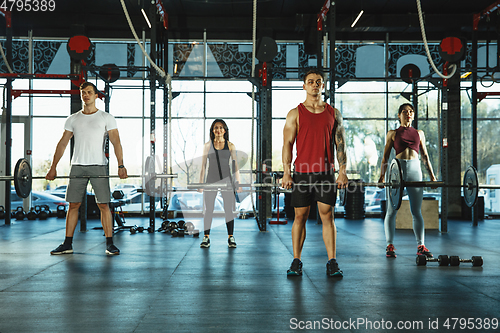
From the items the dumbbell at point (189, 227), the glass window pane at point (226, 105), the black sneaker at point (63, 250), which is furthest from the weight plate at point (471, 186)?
the glass window pane at point (226, 105)

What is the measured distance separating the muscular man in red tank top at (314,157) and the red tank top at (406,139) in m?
0.88

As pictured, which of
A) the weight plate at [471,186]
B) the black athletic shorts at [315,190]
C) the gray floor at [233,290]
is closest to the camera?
the gray floor at [233,290]

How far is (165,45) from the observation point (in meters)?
6.25

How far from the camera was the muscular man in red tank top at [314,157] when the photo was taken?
101 inches

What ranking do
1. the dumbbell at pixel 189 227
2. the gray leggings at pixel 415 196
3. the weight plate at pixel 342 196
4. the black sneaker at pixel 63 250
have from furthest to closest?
the dumbbell at pixel 189 227, the weight plate at pixel 342 196, the black sneaker at pixel 63 250, the gray leggings at pixel 415 196

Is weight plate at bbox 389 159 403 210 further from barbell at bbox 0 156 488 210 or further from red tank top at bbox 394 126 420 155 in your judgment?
red tank top at bbox 394 126 420 155

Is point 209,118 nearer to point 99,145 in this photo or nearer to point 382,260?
point 99,145

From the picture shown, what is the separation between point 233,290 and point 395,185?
4.78 feet

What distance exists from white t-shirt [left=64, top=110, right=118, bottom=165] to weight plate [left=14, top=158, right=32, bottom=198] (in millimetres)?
444

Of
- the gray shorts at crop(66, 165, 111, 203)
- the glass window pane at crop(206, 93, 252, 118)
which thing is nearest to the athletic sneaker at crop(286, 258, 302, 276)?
the gray shorts at crop(66, 165, 111, 203)

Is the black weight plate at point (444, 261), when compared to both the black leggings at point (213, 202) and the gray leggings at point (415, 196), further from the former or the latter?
the black leggings at point (213, 202)

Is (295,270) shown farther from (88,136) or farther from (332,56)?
(332,56)

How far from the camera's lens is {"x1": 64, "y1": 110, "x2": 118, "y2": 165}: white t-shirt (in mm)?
3295

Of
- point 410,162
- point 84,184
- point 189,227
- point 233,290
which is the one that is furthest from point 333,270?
point 189,227
